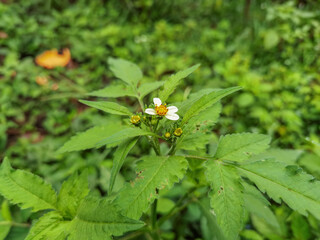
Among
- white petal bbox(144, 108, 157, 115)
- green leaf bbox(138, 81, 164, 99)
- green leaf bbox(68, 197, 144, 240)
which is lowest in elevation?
green leaf bbox(68, 197, 144, 240)

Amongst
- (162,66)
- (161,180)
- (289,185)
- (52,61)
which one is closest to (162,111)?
(161,180)

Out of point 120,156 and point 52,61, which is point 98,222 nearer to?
point 120,156

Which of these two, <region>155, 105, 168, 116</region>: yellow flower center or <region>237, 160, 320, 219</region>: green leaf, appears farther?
<region>155, 105, 168, 116</region>: yellow flower center

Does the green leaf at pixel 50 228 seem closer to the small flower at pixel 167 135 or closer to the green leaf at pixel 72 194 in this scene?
the green leaf at pixel 72 194

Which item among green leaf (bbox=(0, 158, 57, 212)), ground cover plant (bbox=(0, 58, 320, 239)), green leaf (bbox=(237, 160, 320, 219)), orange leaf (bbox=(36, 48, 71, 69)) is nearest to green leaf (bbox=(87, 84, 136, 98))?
ground cover plant (bbox=(0, 58, 320, 239))

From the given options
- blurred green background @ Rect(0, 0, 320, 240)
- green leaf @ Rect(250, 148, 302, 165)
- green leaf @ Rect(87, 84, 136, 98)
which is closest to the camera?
green leaf @ Rect(87, 84, 136, 98)

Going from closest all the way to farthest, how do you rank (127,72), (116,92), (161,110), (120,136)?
(120,136) → (161,110) → (116,92) → (127,72)

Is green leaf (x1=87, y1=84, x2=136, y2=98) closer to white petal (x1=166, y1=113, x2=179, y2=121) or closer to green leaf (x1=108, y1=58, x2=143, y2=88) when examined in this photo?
green leaf (x1=108, y1=58, x2=143, y2=88)

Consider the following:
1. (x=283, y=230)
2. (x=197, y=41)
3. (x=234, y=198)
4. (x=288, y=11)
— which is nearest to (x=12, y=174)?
(x=234, y=198)

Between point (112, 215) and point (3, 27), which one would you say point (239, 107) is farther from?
point (3, 27)
